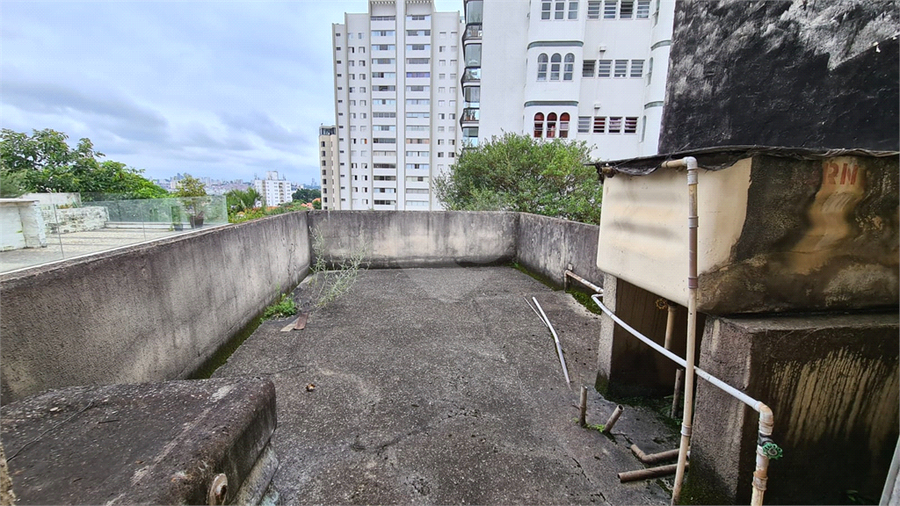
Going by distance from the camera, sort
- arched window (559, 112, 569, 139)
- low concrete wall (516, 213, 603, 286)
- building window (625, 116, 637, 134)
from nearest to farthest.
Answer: low concrete wall (516, 213, 603, 286), arched window (559, 112, 569, 139), building window (625, 116, 637, 134)

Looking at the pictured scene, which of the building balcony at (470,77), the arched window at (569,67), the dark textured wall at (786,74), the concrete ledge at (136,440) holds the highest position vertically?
the building balcony at (470,77)

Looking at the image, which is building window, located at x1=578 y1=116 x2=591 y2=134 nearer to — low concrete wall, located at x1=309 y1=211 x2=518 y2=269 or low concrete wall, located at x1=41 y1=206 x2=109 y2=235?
low concrete wall, located at x1=309 y1=211 x2=518 y2=269

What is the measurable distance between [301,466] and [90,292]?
145 centimetres

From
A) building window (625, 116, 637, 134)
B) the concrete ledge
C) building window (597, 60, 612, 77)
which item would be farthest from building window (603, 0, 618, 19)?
the concrete ledge

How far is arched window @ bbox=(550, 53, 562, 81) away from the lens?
16.2 m

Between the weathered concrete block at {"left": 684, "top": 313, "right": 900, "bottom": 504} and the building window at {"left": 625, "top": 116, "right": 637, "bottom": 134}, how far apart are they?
18398 millimetres

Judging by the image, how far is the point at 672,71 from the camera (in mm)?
3410

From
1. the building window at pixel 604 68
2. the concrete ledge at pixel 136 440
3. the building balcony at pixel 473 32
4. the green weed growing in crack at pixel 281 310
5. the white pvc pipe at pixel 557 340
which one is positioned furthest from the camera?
the building balcony at pixel 473 32

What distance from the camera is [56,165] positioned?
44.1ft

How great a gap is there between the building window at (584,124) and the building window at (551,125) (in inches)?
54.0

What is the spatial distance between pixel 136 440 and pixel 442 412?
1616 millimetres

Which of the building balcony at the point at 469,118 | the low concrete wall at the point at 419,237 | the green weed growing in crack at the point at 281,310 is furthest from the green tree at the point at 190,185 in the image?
the building balcony at the point at 469,118

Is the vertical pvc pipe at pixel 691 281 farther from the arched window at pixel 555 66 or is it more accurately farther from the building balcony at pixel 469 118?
the building balcony at pixel 469 118

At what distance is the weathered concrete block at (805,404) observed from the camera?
1316 mm
